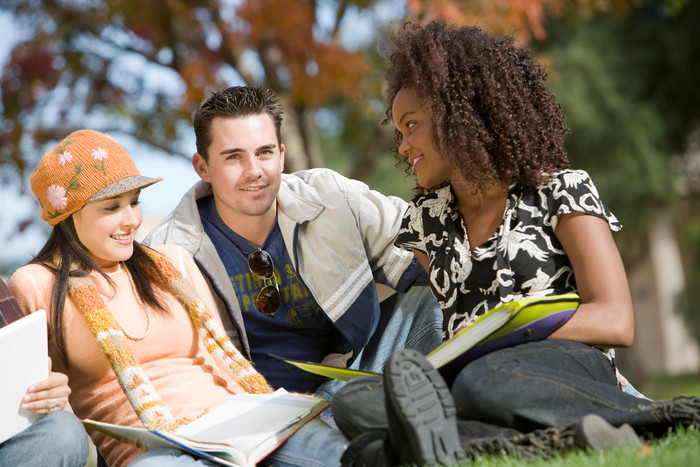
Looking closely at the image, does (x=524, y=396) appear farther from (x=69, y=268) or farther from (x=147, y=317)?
(x=69, y=268)

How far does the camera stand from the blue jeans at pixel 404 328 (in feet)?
12.5

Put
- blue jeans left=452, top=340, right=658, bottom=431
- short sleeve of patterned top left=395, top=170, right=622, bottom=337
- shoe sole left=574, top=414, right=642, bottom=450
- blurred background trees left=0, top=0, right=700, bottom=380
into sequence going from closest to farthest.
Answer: shoe sole left=574, top=414, right=642, bottom=450 → blue jeans left=452, top=340, right=658, bottom=431 → short sleeve of patterned top left=395, top=170, right=622, bottom=337 → blurred background trees left=0, top=0, right=700, bottom=380

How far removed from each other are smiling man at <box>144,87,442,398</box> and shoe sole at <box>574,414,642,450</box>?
5.11ft

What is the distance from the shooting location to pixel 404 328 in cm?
393

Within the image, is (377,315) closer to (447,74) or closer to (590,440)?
(447,74)

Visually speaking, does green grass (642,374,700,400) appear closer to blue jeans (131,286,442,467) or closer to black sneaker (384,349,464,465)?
blue jeans (131,286,442,467)

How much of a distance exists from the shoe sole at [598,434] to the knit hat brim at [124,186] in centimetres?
185

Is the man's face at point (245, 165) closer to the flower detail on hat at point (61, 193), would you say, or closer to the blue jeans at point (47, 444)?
the flower detail on hat at point (61, 193)

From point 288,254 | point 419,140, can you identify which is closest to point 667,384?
point 288,254

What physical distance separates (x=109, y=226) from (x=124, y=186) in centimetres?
16

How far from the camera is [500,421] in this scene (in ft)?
8.00

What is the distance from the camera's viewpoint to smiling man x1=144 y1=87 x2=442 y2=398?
12.2 feet

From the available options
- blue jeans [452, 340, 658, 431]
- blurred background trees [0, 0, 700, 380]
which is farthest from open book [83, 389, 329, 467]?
blurred background trees [0, 0, 700, 380]

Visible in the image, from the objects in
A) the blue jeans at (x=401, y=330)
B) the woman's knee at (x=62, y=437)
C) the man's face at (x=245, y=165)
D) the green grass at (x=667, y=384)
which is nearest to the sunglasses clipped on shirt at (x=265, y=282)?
the man's face at (x=245, y=165)
